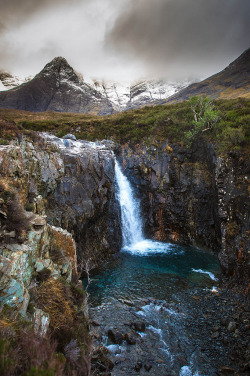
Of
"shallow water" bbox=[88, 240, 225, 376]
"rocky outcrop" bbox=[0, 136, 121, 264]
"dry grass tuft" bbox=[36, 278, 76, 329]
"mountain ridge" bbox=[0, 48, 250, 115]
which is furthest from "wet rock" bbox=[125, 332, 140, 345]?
"mountain ridge" bbox=[0, 48, 250, 115]

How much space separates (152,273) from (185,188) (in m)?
13.4

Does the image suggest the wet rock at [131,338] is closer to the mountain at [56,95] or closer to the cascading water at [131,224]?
the cascading water at [131,224]

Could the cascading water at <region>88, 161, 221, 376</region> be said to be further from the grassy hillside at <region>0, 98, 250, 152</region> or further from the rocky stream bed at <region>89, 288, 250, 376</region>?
the grassy hillside at <region>0, 98, 250, 152</region>

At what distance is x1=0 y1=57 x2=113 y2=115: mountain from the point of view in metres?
120

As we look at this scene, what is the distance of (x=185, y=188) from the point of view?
28.4 metres

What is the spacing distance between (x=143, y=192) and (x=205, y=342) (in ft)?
69.5

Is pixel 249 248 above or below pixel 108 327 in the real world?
above

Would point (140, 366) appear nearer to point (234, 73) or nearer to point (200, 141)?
point (200, 141)

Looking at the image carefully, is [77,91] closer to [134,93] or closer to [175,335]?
[134,93]

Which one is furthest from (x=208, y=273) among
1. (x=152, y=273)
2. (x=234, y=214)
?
(x=234, y=214)

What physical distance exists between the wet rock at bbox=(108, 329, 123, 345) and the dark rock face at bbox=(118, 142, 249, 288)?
1347 centimetres

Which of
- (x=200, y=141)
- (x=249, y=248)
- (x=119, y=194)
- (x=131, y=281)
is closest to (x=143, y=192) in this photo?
(x=119, y=194)

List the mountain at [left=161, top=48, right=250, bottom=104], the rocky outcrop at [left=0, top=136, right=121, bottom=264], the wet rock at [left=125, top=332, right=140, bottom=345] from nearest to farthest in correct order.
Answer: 1. the wet rock at [left=125, top=332, right=140, bottom=345]
2. the rocky outcrop at [left=0, top=136, right=121, bottom=264]
3. the mountain at [left=161, top=48, right=250, bottom=104]

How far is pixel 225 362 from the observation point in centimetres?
1011
